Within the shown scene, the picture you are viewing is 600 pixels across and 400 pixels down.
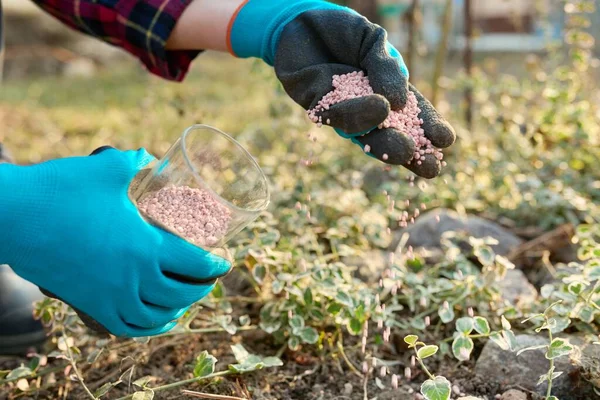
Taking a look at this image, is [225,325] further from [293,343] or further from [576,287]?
[576,287]

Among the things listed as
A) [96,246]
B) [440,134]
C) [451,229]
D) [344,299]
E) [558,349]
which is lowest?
[451,229]

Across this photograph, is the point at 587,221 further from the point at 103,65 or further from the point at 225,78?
the point at 103,65

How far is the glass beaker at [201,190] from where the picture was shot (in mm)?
1199

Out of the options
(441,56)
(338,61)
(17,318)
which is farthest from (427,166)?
(441,56)

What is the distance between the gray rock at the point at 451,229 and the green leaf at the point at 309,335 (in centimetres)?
63

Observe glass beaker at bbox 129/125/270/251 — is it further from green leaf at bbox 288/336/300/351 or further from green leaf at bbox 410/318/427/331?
green leaf at bbox 410/318/427/331

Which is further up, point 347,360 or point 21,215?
point 21,215

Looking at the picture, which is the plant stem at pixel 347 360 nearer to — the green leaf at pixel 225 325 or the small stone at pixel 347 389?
the small stone at pixel 347 389

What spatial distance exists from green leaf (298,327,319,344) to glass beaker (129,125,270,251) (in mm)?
348

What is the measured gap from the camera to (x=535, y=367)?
4.74 ft

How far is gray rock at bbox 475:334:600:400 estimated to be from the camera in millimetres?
1347

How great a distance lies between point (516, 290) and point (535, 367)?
341mm

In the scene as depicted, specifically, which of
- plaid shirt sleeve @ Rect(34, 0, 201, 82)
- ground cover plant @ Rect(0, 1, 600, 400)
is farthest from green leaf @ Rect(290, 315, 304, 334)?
plaid shirt sleeve @ Rect(34, 0, 201, 82)

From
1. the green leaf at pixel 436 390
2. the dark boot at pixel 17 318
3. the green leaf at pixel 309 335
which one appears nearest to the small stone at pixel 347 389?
the green leaf at pixel 309 335
